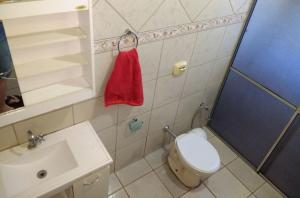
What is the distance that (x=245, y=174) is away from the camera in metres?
2.22

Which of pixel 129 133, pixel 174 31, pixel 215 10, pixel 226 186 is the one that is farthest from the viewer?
pixel 226 186

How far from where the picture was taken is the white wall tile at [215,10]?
1.58 m

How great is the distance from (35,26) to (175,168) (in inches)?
62.8

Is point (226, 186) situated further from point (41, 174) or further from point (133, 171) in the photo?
point (41, 174)

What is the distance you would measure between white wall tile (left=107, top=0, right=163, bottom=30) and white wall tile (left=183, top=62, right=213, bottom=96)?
670mm

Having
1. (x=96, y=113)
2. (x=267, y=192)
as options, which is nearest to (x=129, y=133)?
(x=96, y=113)

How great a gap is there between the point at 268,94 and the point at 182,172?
0.95 m

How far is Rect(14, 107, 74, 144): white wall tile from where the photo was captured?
1.26 m

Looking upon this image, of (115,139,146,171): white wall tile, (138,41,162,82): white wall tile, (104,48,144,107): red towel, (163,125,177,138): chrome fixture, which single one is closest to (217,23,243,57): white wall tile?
(138,41,162,82): white wall tile

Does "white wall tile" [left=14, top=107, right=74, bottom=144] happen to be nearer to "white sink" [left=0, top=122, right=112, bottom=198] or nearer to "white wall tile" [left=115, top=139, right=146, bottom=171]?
"white sink" [left=0, top=122, right=112, bottom=198]

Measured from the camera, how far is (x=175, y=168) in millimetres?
2111

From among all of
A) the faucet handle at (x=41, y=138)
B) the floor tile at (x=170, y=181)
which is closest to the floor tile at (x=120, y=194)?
the floor tile at (x=170, y=181)

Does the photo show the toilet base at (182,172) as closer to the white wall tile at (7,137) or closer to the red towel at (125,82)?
the red towel at (125,82)

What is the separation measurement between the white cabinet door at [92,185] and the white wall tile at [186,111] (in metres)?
0.97
